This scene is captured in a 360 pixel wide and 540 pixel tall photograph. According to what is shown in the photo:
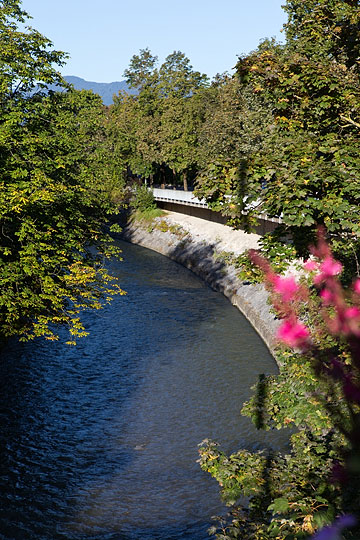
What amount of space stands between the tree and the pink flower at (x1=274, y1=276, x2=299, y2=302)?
34.5 feet

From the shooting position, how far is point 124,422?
80.2 feet

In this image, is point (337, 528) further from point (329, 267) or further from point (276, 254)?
point (276, 254)

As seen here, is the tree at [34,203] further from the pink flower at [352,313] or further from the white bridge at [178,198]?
the white bridge at [178,198]

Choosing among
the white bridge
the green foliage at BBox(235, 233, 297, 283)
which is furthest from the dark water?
the white bridge

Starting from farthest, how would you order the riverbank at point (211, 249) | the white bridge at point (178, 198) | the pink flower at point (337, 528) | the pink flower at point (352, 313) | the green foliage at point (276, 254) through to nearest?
the white bridge at point (178, 198) < the riverbank at point (211, 249) < the green foliage at point (276, 254) < the pink flower at point (352, 313) < the pink flower at point (337, 528)

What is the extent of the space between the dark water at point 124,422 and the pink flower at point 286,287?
10.5ft

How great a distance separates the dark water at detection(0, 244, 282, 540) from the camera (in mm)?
18266

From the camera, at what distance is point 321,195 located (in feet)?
37.6

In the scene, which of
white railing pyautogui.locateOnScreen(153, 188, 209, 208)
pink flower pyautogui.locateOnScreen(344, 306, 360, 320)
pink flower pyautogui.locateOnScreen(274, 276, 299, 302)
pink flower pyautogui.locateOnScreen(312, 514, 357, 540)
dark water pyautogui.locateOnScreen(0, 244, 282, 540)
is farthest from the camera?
white railing pyautogui.locateOnScreen(153, 188, 209, 208)

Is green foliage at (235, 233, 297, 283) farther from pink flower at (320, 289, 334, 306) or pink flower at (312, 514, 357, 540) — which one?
pink flower at (312, 514, 357, 540)

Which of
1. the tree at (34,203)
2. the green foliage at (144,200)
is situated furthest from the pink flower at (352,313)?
the green foliage at (144,200)

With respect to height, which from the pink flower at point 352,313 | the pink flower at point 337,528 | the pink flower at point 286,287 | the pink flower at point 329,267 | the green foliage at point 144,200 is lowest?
the pink flower at point 337,528

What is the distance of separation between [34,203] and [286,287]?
1682cm

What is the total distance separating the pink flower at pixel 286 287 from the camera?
32272 millimetres
